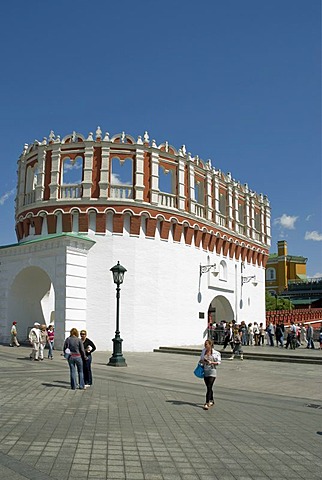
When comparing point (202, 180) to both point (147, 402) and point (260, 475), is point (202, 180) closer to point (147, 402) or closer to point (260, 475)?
point (147, 402)

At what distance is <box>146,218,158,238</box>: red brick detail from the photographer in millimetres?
26672

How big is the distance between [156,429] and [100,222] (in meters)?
18.7

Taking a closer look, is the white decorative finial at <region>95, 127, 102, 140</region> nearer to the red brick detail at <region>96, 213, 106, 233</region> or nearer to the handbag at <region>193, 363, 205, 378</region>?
the red brick detail at <region>96, 213, 106, 233</region>

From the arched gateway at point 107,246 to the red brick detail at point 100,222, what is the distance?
0.06m

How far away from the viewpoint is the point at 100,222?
25.9 metres

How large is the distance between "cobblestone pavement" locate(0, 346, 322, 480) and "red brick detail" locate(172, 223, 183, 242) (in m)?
13.8

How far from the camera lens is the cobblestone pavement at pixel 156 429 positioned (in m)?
5.91

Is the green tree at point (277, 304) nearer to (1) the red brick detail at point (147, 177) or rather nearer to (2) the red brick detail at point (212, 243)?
(2) the red brick detail at point (212, 243)

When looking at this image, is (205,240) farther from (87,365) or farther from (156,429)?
(156,429)

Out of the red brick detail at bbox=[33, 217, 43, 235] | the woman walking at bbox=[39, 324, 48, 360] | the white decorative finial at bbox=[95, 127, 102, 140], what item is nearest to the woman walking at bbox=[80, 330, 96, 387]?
the woman walking at bbox=[39, 324, 48, 360]

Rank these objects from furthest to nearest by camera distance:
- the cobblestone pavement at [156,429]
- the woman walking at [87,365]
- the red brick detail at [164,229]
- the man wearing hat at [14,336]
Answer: the red brick detail at [164,229] < the man wearing hat at [14,336] < the woman walking at [87,365] < the cobblestone pavement at [156,429]

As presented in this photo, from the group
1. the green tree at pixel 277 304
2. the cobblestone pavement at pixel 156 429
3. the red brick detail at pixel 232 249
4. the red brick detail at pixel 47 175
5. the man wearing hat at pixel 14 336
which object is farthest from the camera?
the green tree at pixel 277 304

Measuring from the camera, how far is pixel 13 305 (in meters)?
26.5

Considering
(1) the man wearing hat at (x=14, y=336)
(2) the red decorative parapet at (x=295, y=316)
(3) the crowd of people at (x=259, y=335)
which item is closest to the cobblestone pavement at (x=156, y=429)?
(1) the man wearing hat at (x=14, y=336)
